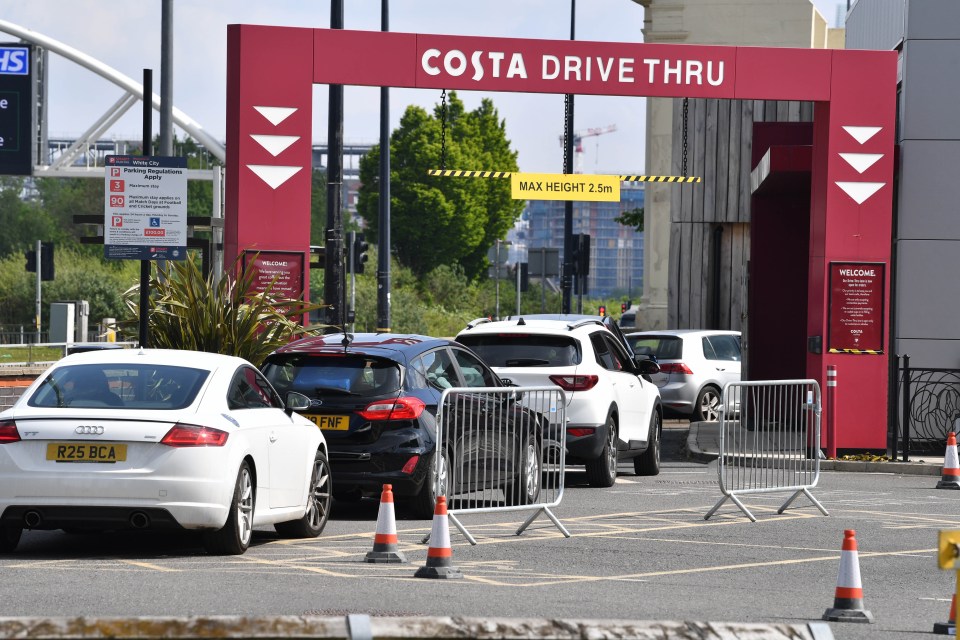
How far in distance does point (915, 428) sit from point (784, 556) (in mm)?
9845

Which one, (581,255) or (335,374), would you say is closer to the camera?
(335,374)

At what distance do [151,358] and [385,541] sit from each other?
2.03 metres

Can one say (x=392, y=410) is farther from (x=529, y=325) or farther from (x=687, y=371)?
(x=687, y=371)

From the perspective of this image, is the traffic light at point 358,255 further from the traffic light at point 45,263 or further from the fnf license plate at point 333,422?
the fnf license plate at point 333,422

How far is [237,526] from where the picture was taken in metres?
10.2

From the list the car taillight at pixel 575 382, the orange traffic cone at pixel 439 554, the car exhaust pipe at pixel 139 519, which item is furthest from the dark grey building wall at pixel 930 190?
the car exhaust pipe at pixel 139 519

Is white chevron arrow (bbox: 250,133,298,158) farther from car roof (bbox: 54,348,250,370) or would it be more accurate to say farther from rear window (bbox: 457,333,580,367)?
car roof (bbox: 54,348,250,370)

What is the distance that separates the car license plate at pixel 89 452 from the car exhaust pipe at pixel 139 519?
341 millimetres

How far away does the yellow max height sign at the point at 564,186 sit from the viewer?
74.1 ft

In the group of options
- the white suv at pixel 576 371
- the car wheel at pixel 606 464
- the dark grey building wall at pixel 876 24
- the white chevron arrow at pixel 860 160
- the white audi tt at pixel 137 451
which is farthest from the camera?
the dark grey building wall at pixel 876 24

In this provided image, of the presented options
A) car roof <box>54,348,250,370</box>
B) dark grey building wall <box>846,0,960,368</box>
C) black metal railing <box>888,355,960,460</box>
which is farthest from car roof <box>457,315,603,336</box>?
dark grey building wall <box>846,0,960,368</box>

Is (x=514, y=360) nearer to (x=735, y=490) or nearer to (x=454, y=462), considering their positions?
(x=735, y=490)

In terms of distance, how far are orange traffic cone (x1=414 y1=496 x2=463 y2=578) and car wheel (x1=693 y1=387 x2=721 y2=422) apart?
57.5 feet

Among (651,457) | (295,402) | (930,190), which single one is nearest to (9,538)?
(295,402)
